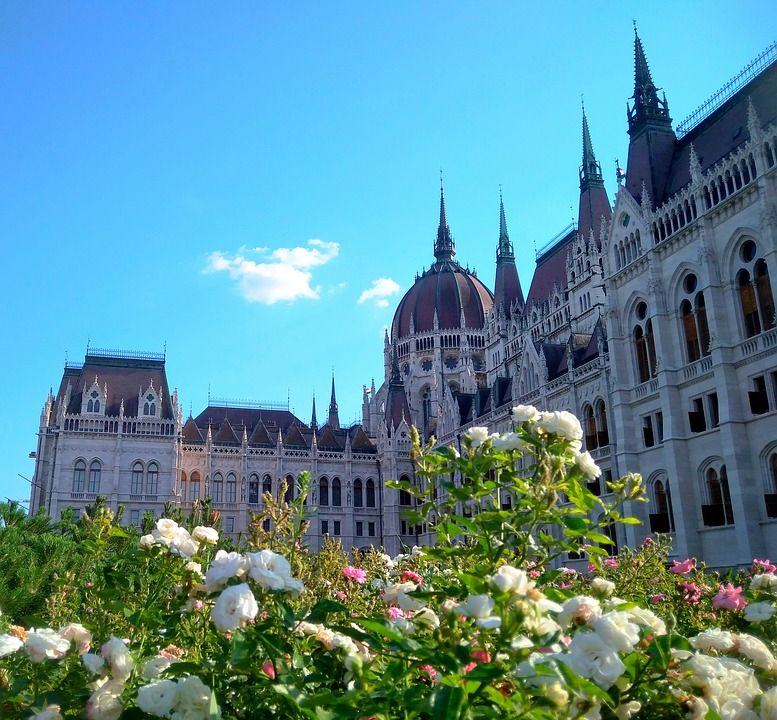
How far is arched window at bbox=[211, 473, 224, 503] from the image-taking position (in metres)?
62.8

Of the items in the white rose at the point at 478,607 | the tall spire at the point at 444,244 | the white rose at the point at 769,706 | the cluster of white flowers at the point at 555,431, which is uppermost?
the tall spire at the point at 444,244

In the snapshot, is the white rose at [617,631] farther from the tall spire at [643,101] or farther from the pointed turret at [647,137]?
the tall spire at [643,101]

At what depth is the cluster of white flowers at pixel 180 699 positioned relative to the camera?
276 cm

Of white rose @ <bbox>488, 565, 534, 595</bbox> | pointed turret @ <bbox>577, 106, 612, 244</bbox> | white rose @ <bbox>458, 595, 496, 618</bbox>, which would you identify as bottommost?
white rose @ <bbox>458, 595, 496, 618</bbox>

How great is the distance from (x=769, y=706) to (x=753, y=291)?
2672 centimetres

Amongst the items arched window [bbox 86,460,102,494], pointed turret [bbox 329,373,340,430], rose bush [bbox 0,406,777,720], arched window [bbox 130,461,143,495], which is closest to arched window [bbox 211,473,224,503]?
arched window [bbox 130,461,143,495]

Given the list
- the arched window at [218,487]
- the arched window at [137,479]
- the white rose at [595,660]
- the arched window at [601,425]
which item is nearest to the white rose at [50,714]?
the white rose at [595,660]

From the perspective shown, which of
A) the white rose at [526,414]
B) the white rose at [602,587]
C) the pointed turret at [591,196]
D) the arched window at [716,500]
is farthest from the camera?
the pointed turret at [591,196]

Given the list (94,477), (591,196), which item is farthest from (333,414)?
(591,196)

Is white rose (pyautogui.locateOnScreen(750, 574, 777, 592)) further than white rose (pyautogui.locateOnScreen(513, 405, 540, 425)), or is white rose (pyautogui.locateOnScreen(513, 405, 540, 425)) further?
white rose (pyautogui.locateOnScreen(750, 574, 777, 592))

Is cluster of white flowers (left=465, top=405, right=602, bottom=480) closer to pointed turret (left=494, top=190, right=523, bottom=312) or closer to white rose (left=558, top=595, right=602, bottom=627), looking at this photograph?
white rose (left=558, top=595, right=602, bottom=627)

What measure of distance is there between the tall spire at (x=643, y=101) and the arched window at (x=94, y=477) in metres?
46.4

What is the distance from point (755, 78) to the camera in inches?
1196

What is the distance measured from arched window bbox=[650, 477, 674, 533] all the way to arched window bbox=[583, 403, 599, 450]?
18.7 feet
